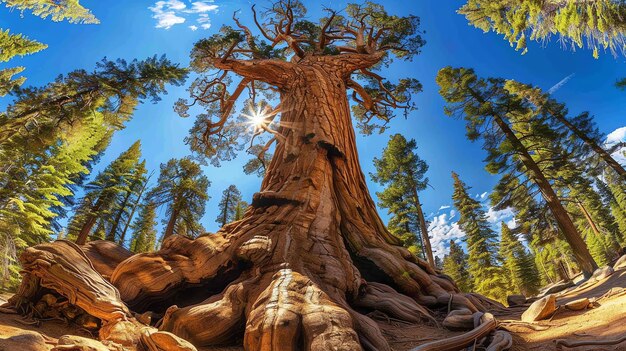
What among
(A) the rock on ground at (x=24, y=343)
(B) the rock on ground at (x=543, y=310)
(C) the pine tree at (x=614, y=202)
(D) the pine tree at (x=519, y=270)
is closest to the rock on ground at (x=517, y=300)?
(B) the rock on ground at (x=543, y=310)

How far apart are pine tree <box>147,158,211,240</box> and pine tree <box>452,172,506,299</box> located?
20747mm

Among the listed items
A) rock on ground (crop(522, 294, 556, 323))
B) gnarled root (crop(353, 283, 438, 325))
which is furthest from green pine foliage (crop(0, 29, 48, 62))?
rock on ground (crop(522, 294, 556, 323))

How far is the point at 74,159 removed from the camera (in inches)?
551

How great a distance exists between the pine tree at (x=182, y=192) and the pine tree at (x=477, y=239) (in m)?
20.7

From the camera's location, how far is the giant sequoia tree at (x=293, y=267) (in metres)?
2.04

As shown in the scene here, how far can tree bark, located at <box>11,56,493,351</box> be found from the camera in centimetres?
196

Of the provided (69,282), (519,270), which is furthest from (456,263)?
(69,282)

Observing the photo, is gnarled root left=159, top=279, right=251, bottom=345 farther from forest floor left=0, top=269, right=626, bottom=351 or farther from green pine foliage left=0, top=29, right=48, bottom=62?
green pine foliage left=0, top=29, right=48, bottom=62

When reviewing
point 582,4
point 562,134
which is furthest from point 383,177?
point 582,4

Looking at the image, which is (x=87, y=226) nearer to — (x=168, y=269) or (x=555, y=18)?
(x=168, y=269)

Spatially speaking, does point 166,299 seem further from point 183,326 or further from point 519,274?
point 519,274

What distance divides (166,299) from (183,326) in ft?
3.14

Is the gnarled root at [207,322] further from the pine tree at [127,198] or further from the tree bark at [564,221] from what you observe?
the pine tree at [127,198]

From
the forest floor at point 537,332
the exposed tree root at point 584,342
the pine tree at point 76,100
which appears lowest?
the exposed tree root at point 584,342
